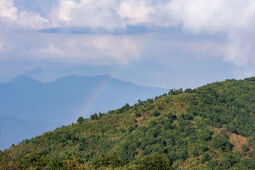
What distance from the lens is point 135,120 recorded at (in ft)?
269

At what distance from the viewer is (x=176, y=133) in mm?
72938

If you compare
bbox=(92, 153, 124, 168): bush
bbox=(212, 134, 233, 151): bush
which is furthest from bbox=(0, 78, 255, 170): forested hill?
bbox=(92, 153, 124, 168): bush

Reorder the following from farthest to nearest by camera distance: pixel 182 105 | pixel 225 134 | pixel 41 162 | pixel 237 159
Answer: pixel 182 105
pixel 225 134
pixel 237 159
pixel 41 162

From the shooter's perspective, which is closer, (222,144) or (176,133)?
(222,144)

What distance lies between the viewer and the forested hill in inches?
2510

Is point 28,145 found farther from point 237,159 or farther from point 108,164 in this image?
point 237,159

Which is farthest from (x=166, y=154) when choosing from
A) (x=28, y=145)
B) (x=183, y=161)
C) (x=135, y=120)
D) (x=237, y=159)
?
(x=28, y=145)

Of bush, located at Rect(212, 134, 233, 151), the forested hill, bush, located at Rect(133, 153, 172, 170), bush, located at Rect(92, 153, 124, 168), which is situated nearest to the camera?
bush, located at Rect(133, 153, 172, 170)

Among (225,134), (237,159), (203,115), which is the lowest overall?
(237,159)

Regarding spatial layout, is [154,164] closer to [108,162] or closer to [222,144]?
[108,162]

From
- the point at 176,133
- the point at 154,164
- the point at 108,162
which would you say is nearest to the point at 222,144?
the point at 176,133

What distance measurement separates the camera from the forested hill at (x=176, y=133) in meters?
63.7

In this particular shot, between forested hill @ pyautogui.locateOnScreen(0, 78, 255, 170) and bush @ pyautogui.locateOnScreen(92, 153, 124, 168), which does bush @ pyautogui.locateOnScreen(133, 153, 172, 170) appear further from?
forested hill @ pyautogui.locateOnScreen(0, 78, 255, 170)

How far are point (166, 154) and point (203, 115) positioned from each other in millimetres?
18493
